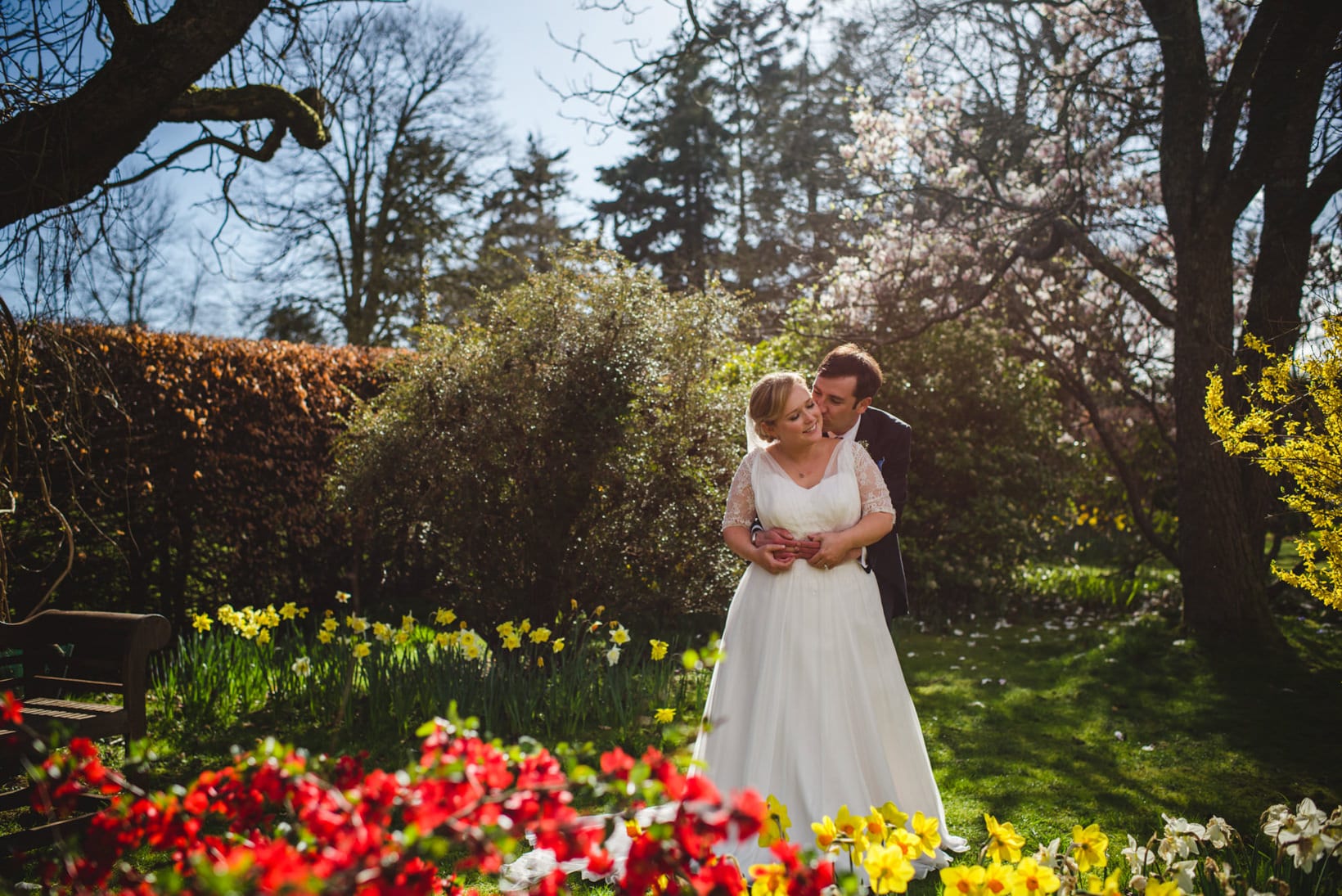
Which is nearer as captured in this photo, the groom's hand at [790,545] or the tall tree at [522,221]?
the groom's hand at [790,545]

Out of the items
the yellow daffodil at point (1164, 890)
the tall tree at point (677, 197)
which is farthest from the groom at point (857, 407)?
the tall tree at point (677, 197)

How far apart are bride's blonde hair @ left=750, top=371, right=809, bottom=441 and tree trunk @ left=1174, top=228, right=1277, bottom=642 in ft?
15.7

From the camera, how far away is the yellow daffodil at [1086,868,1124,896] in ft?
6.03

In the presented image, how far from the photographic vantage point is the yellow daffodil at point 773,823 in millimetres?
1857

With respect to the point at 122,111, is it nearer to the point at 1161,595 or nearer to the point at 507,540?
the point at 507,540

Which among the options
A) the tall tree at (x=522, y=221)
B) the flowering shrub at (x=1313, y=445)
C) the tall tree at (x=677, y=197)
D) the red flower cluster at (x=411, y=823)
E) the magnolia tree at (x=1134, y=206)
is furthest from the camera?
the tall tree at (x=677, y=197)

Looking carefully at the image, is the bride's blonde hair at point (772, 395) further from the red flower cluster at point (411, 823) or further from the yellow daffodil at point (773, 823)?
the red flower cluster at point (411, 823)

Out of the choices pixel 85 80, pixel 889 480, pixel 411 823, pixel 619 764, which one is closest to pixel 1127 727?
pixel 889 480

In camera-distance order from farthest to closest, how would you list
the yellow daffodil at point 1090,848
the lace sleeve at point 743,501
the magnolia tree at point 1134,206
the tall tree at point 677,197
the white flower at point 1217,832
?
the tall tree at point 677,197 < the magnolia tree at point 1134,206 < the lace sleeve at point 743,501 < the white flower at point 1217,832 < the yellow daffodil at point 1090,848

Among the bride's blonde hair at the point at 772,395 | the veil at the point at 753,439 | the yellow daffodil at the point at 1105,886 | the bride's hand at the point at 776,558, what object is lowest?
the yellow daffodil at the point at 1105,886

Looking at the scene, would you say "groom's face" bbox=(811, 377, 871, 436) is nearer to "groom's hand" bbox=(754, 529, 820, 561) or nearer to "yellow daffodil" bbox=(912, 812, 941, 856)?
"groom's hand" bbox=(754, 529, 820, 561)

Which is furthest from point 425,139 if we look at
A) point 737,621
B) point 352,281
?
point 737,621

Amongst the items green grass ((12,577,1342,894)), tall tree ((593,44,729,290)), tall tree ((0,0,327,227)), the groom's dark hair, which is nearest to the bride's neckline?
the groom's dark hair

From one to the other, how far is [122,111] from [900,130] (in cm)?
836
